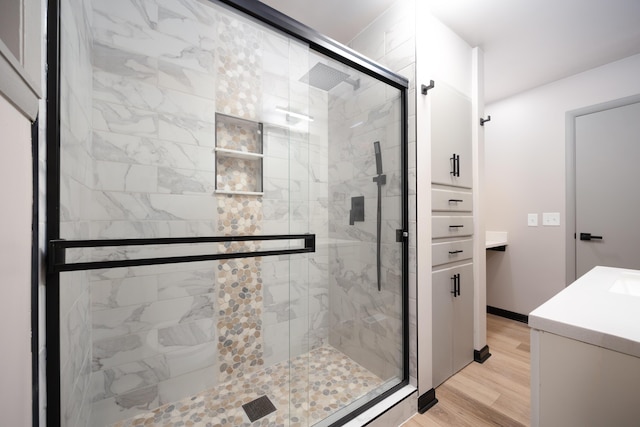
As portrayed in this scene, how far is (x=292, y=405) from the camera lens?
1438mm

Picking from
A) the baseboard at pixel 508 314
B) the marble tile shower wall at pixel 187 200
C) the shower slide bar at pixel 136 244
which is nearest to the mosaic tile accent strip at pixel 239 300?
the marble tile shower wall at pixel 187 200

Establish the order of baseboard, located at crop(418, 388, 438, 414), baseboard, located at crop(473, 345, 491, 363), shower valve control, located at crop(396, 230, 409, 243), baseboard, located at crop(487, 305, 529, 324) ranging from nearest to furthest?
baseboard, located at crop(418, 388, 438, 414) → shower valve control, located at crop(396, 230, 409, 243) → baseboard, located at crop(473, 345, 491, 363) → baseboard, located at crop(487, 305, 529, 324)

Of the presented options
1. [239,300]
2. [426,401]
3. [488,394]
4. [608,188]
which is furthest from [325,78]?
[608,188]

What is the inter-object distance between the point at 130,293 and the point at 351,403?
1375mm

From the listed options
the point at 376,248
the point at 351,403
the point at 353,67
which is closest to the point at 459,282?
the point at 376,248

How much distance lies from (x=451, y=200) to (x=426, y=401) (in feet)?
4.25

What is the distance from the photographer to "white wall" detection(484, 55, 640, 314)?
7.54 ft

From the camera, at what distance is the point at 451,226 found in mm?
1761

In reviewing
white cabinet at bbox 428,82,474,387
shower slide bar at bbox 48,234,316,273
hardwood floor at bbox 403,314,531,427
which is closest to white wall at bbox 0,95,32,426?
shower slide bar at bbox 48,234,316,273

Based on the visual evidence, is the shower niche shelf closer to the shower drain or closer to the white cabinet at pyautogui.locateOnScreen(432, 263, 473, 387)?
the shower drain

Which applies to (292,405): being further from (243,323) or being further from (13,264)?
(13,264)

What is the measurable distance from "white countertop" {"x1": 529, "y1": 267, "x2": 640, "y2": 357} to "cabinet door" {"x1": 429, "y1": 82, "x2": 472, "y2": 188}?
93 centimetres

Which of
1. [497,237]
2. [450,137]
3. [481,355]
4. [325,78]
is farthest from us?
[497,237]

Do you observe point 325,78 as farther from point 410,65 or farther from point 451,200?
point 451,200
